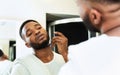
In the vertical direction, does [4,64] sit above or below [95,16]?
below

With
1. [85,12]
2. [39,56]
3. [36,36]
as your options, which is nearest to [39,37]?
[36,36]

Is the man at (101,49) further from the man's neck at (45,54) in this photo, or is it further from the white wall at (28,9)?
the white wall at (28,9)

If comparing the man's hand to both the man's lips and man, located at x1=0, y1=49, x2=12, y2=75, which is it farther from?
man, located at x1=0, y1=49, x2=12, y2=75

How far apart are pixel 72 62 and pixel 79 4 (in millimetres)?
129

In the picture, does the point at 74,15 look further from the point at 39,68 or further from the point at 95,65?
the point at 95,65

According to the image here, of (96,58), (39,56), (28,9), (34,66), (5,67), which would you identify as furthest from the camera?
(28,9)

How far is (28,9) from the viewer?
1983 mm

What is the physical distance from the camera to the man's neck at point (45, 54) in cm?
149

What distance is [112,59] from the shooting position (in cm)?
42

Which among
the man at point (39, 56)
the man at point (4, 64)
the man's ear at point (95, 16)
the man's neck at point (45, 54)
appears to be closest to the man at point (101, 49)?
the man's ear at point (95, 16)

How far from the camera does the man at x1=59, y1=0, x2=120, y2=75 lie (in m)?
0.42

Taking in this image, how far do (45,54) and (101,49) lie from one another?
1.10 meters

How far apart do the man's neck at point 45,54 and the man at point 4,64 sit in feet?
0.97

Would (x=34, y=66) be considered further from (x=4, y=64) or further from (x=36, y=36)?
(x=4, y=64)
